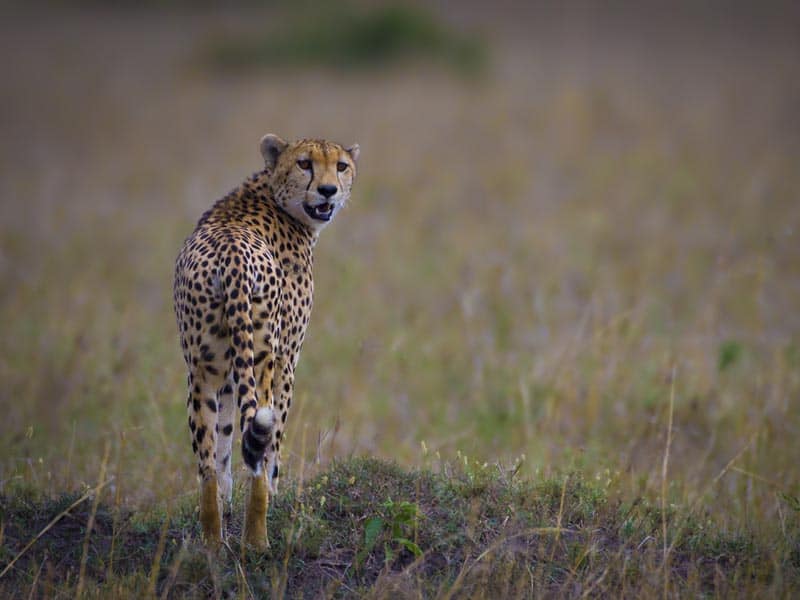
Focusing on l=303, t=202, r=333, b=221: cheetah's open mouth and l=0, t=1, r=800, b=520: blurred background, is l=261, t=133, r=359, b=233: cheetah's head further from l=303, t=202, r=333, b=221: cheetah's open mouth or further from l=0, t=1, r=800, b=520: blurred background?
l=0, t=1, r=800, b=520: blurred background

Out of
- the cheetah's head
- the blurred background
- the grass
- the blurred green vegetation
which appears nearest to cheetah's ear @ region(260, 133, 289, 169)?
the cheetah's head

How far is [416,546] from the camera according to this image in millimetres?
3555

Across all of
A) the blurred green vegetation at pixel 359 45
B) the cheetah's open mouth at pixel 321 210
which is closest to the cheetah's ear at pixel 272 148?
the cheetah's open mouth at pixel 321 210

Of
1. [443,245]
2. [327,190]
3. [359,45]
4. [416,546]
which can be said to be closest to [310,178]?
[327,190]

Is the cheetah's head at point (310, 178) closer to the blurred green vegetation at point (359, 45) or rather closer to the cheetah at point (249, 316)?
the cheetah at point (249, 316)

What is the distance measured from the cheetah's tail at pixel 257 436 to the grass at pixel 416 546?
376mm

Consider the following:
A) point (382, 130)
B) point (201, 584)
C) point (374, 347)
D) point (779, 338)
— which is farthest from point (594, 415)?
point (382, 130)

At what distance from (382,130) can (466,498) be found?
27.4 feet

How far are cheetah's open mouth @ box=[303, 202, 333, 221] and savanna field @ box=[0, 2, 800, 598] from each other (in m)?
0.98

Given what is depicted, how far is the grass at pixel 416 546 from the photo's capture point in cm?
345

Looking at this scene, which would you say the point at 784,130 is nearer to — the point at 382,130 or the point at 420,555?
the point at 382,130

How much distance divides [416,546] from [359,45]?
13.2m

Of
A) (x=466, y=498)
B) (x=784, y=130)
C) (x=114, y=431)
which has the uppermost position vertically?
(x=784, y=130)

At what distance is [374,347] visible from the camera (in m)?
6.35
